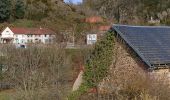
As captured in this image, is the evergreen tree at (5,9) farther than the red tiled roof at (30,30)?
Yes

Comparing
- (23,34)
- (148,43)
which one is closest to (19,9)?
(23,34)

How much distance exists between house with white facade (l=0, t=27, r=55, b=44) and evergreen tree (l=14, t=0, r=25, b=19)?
13.4ft

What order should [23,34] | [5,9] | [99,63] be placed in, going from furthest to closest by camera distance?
[5,9], [23,34], [99,63]

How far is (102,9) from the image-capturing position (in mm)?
98625

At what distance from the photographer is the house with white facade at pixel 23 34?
250 ft

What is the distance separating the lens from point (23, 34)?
7869 cm

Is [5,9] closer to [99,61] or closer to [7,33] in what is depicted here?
[7,33]

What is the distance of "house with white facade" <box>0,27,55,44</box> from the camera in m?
76.2

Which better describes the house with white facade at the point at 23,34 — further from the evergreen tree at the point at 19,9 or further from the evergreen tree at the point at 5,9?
the evergreen tree at the point at 19,9

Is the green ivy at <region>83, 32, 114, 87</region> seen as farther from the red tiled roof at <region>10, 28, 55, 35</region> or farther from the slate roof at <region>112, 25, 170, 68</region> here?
the red tiled roof at <region>10, 28, 55, 35</region>

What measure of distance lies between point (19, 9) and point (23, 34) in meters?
5.90

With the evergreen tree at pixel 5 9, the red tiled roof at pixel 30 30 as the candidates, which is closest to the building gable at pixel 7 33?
the red tiled roof at pixel 30 30

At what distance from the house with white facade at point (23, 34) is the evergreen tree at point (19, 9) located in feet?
13.4

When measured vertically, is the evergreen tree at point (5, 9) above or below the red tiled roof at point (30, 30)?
above
